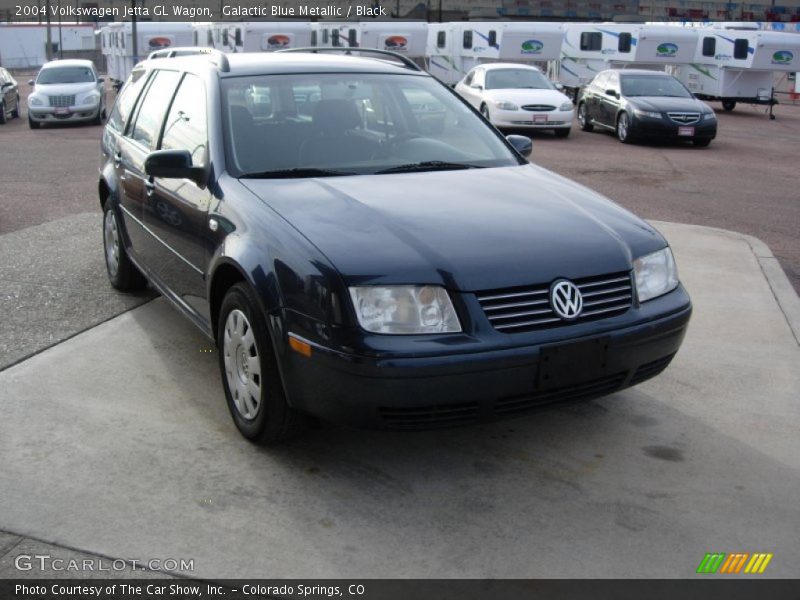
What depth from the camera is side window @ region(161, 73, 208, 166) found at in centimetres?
476

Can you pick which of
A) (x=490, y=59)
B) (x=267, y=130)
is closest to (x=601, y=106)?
(x=490, y=59)

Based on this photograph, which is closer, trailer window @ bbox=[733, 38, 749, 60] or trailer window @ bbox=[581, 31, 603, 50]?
trailer window @ bbox=[733, 38, 749, 60]

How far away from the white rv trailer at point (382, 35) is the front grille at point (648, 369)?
31375 mm

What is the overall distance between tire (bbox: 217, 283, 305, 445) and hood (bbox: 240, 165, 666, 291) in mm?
437

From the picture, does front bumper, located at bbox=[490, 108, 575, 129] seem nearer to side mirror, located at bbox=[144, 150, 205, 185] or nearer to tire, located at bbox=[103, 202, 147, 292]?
tire, located at bbox=[103, 202, 147, 292]

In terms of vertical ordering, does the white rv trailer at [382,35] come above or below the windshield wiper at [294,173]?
below

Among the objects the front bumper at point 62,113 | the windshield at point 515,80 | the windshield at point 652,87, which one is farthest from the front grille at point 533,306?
the front bumper at point 62,113

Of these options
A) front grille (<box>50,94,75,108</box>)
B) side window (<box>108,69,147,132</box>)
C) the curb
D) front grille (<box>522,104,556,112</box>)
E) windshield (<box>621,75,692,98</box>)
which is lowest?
front grille (<box>50,94,75,108</box>)

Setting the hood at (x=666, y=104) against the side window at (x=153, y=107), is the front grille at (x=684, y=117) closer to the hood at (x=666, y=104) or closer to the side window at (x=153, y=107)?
the hood at (x=666, y=104)

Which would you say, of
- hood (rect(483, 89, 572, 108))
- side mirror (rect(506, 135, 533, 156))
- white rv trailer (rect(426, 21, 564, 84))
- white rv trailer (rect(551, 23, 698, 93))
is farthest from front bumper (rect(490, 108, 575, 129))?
side mirror (rect(506, 135, 533, 156))

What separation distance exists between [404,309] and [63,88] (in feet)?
67.7

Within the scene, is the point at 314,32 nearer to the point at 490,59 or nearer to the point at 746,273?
the point at 490,59

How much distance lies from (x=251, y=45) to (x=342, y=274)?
3467 cm

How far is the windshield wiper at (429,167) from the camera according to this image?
4.74m
